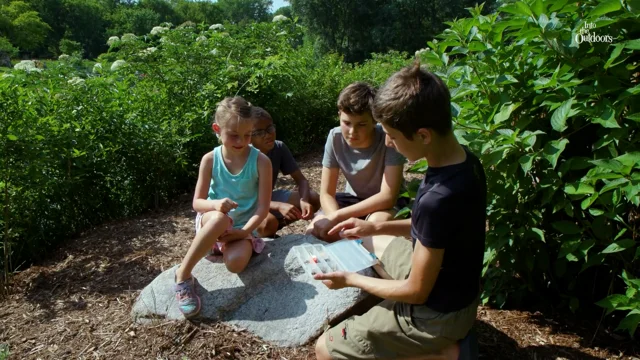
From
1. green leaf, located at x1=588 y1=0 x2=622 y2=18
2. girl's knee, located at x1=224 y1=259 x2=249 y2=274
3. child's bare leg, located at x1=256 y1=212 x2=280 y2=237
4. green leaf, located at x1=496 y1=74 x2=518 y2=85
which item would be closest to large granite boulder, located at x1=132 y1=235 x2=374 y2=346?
girl's knee, located at x1=224 y1=259 x2=249 y2=274

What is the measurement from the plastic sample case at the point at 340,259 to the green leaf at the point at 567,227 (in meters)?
0.85

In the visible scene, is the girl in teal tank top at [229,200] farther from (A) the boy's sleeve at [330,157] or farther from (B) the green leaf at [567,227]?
(B) the green leaf at [567,227]

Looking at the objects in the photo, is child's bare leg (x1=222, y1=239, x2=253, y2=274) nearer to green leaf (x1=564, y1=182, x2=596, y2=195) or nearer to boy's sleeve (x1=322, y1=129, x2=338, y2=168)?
boy's sleeve (x1=322, y1=129, x2=338, y2=168)

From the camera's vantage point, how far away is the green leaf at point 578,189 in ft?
6.59

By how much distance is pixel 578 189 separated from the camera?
204 centimetres

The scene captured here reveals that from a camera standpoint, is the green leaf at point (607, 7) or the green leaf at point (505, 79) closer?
the green leaf at point (607, 7)

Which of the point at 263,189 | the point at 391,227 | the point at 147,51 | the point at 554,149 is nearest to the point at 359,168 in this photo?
the point at 263,189

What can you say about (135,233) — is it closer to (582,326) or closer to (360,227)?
(360,227)

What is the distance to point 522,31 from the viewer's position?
2021 millimetres

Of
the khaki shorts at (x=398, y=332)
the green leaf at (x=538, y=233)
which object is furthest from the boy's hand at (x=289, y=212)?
the green leaf at (x=538, y=233)

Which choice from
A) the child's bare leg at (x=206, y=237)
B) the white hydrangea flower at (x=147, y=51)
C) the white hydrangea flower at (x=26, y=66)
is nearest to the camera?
the child's bare leg at (x=206, y=237)

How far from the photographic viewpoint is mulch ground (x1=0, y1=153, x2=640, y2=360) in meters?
2.45

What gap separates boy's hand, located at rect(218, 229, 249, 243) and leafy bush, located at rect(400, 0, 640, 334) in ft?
3.46

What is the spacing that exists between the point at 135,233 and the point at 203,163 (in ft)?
5.63
